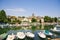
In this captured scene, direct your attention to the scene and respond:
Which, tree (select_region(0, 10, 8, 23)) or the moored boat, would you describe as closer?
tree (select_region(0, 10, 8, 23))

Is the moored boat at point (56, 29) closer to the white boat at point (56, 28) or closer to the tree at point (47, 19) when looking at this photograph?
→ the white boat at point (56, 28)

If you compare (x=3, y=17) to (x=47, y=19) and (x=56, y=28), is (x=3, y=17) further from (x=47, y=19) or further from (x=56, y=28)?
(x=56, y=28)

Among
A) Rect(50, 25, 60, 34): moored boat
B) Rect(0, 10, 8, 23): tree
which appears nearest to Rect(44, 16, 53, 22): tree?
Rect(50, 25, 60, 34): moored boat

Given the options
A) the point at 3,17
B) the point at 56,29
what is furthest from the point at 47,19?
the point at 3,17

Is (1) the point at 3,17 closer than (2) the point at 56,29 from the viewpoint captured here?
Yes

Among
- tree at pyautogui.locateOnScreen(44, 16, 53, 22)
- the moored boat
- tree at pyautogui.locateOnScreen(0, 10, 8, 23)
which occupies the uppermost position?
tree at pyautogui.locateOnScreen(0, 10, 8, 23)

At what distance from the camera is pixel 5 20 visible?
1.37 meters

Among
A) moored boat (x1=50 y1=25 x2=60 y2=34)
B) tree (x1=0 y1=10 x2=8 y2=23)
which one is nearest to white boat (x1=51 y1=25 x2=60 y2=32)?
moored boat (x1=50 y1=25 x2=60 y2=34)

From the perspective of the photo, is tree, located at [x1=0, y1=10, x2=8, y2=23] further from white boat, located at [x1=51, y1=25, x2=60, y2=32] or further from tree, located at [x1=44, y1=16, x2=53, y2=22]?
white boat, located at [x1=51, y1=25, x2=60, y2=32]

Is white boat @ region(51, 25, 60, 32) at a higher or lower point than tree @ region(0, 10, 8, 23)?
lower

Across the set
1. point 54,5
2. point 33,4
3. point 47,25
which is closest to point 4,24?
point 33,4

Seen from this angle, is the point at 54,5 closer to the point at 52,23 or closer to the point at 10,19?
the point at 52,23

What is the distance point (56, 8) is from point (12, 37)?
2.54ft

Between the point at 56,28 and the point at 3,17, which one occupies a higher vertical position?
the point at 3,17
